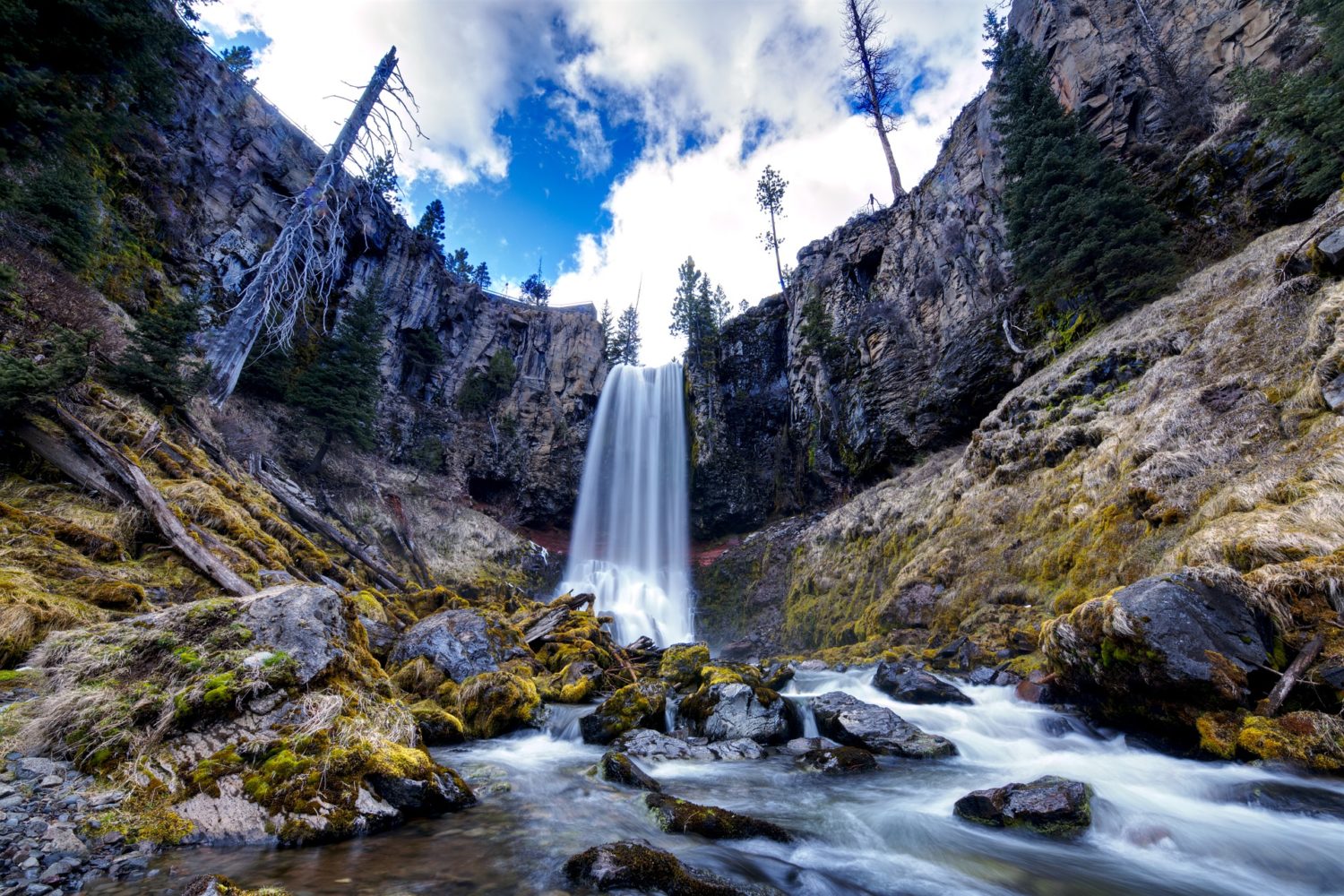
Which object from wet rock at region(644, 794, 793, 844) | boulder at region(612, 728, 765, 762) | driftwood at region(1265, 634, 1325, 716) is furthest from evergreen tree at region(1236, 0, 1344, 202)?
wet rock at region(644, 794, 793, 844)

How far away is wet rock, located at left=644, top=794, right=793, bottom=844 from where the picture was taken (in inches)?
175

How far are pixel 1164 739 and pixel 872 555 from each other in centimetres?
1199

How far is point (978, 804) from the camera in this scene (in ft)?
16.1

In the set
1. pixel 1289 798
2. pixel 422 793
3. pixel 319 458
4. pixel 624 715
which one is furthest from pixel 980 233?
pixel 319 458

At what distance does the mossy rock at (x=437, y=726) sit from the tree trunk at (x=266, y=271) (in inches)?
457

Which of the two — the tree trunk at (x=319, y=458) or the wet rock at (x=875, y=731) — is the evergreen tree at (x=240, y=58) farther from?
the wet rock at (x=875, y=731)

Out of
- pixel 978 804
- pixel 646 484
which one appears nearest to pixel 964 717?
pixel 978 804

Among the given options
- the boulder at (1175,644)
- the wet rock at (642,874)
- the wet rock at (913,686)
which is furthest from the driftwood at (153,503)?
the wet rock at (913,686)

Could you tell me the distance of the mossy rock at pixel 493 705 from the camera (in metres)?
7.81

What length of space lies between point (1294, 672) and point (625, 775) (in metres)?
6.40

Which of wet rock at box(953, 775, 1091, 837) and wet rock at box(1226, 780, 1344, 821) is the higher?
wet rock at box(1226, 780, 1344, 821)

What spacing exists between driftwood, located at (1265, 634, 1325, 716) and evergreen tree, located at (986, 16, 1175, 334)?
14572mm

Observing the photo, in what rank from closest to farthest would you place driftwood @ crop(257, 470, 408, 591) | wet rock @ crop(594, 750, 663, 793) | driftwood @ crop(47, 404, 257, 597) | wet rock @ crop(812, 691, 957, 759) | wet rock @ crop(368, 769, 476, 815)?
wet rock @ crop(368, 769, 476, 815) → wet rock @ crop(594, 750, 663, 793) → driftwood @ crop(47, 404, 257, 597) → wet rock @ crop(812, 691, 957, 759) → driftwood @ crop(257, 470, 408, 591)

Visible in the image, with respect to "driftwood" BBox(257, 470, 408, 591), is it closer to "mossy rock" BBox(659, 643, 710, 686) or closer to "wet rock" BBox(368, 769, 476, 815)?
"mossy rock" BBox(659, 643, 710, 686)
